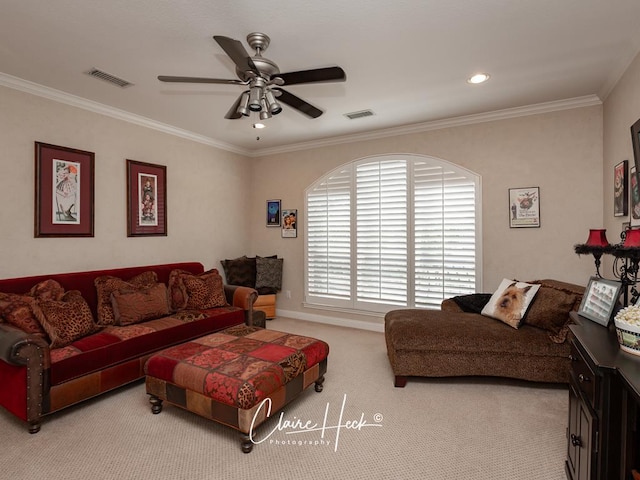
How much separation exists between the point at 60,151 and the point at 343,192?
10.9 feet

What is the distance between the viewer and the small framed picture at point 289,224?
5.46m

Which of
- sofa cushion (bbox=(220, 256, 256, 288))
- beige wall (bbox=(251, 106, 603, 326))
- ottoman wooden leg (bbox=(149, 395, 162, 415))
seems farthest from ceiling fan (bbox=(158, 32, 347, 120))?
sofa cushion (bbox=(220, 256, 256, 288))

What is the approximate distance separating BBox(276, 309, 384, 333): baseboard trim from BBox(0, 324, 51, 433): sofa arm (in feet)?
11.3

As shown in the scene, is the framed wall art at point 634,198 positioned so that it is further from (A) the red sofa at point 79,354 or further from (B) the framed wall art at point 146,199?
(B) the framed wall art at point 146,199

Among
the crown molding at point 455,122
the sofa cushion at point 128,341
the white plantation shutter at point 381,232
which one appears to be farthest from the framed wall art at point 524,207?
the sofa cushion at point 128,341

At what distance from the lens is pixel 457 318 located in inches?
126

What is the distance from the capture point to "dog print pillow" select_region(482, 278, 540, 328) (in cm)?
300

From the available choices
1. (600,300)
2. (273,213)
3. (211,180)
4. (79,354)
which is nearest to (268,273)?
(273,213)

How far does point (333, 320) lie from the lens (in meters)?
5.12

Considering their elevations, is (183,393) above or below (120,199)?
below

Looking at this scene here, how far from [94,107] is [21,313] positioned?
88.1 inches

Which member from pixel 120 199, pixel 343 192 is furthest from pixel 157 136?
pixel 343 192

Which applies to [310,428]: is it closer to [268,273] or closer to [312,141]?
[268,273]

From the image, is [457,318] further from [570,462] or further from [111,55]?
[111,55]
